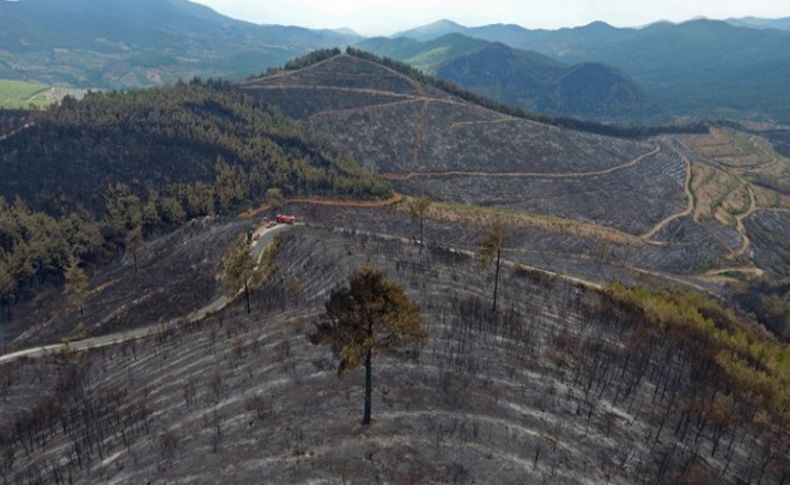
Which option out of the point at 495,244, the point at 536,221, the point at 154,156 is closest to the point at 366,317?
the point at 495,244

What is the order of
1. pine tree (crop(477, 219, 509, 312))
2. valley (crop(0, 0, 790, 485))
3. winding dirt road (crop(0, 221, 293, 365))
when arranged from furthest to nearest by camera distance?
1. winding dirt road (crop(0, 221, 293, 365))
2. pine tree (crop(477, 219, 509, 312))
3. valley (crop(0, 0, 790, 485))

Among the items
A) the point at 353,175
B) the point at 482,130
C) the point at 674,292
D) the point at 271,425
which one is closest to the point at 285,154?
the point at 353,175

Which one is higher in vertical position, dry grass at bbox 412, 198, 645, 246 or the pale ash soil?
the pale ash soil

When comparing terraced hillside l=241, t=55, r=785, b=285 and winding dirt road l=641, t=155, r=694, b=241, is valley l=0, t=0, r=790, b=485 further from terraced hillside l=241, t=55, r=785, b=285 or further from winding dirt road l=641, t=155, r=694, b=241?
terraced hillside l=241, t=55, r=785, b=285

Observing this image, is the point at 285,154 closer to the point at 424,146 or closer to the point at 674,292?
the point at 424,146

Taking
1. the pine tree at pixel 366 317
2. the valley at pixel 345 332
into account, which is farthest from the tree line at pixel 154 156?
the pine tree at pixel 366 317

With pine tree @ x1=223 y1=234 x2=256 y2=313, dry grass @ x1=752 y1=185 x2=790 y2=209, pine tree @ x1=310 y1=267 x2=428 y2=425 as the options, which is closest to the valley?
pine tree @ x1=310 y1=267 x2=428 y2=425
